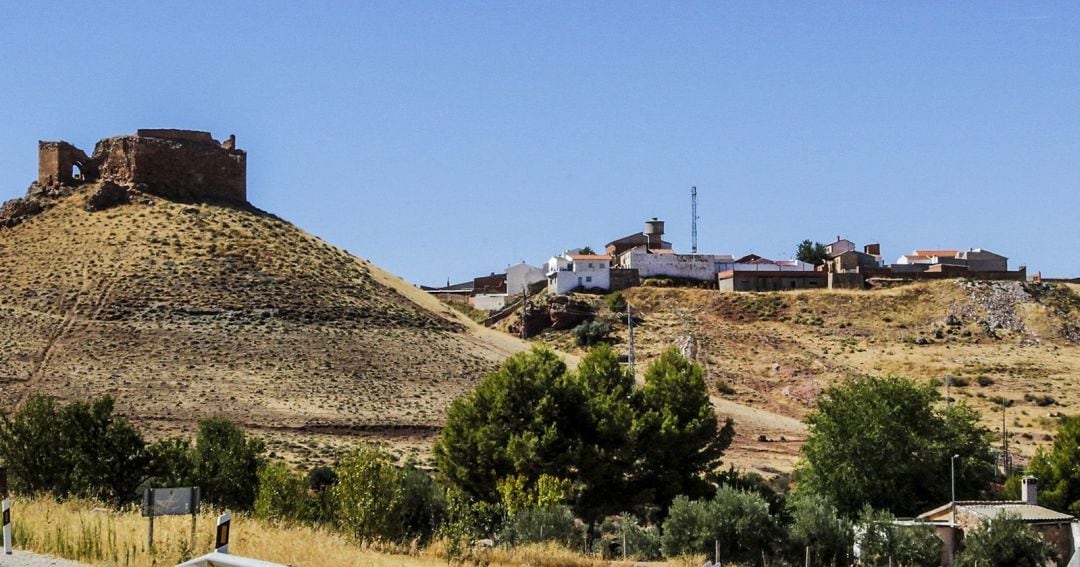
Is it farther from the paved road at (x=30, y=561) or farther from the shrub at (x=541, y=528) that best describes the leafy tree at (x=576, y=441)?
the paved road at (x=30, y=561)

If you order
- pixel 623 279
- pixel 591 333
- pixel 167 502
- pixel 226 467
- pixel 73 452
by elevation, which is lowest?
pixel 226 467

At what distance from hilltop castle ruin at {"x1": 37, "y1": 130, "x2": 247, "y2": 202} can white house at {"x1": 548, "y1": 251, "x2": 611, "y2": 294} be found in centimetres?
1895

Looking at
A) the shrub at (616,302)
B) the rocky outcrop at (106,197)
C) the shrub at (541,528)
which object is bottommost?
the shrub at (541,528)

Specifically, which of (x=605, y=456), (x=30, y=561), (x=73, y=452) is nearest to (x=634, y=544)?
(x=605, y=456)

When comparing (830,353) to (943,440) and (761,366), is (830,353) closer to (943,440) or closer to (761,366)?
(761,366)

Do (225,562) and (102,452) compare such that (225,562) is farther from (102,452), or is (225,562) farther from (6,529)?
(102,452)

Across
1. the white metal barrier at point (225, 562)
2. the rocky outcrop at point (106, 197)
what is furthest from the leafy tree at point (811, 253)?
the white metal barrier at point (225, 562)

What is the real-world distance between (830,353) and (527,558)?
54.6 m

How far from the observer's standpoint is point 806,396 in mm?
66000

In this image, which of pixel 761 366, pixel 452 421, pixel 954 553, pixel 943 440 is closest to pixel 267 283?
pixel 761 366

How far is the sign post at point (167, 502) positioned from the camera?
50.9 ft

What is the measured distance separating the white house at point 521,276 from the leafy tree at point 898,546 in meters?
60.0

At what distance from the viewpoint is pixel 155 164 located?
257 ft

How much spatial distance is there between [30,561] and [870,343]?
210 ft
